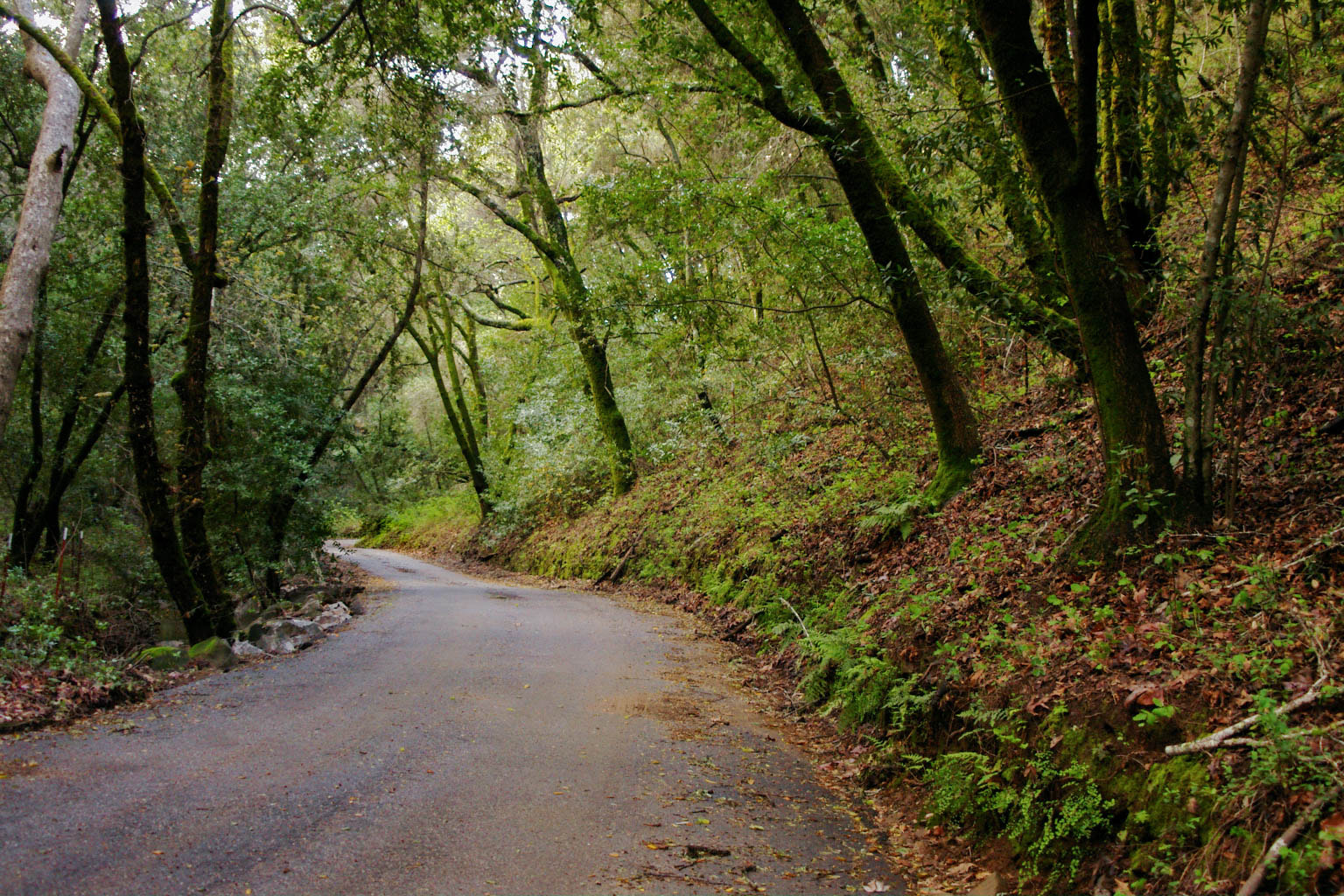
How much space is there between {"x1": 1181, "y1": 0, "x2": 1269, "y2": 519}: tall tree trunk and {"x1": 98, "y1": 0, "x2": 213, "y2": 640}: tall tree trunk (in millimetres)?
10192

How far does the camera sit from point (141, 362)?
9039 millimetres

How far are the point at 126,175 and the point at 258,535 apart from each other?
7.17 metres

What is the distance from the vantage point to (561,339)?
23.8 m

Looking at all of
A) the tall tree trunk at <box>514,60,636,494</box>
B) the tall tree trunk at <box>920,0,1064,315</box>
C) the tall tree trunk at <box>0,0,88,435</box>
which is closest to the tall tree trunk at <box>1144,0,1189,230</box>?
the tall tree trunk at <box>920,0,1064,315</box>

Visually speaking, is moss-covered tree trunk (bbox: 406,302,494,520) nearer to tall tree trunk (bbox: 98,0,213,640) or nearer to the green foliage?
the green foliage

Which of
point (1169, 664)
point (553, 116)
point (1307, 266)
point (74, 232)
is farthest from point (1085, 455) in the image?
point (553, 116)

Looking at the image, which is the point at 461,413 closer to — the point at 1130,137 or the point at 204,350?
the point at 204,350

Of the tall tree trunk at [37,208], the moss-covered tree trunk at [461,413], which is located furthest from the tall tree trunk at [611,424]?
the tall tree trunk at [37,208]

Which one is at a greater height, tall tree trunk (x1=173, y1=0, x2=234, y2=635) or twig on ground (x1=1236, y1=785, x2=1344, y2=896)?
tall tree trunk (x1=173, y1=0, x2=234, y2=635)

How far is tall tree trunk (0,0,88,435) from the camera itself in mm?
9062

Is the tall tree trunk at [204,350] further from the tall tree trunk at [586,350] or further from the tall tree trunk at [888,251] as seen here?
the tall tree trunk at [586,350]

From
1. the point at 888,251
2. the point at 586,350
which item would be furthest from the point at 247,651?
the point at 586,350

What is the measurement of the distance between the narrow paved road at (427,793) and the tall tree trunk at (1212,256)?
3.57 m

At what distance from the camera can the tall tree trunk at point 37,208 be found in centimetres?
906
